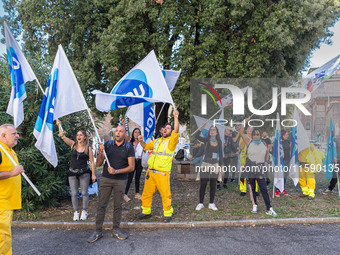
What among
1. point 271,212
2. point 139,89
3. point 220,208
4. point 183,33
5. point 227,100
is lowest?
point 220,208

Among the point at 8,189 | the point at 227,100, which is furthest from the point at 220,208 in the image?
the point at 8,189

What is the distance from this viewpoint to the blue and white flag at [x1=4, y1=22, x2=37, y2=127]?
A: 522 centimetres

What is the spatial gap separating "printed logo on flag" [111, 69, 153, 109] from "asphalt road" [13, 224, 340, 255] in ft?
8.31

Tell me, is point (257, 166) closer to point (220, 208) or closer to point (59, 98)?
point (220, 208)

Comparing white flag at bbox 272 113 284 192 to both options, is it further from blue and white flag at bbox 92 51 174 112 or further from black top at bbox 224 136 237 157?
blue and white flag at bbox 92 51 174 112

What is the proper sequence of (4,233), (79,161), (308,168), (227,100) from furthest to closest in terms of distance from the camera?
(227,100)
(308,168)
(79,161)
(4,233)

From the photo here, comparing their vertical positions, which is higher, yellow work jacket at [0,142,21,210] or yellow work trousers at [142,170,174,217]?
yellow work jacket at [0,142,21,210]

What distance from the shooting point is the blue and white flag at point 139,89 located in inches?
230

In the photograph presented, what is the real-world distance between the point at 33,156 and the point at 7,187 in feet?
10.0

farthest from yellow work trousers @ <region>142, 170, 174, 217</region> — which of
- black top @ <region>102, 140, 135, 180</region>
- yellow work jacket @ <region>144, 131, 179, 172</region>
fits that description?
black top @ <region>102, 140, 135, 180</region>

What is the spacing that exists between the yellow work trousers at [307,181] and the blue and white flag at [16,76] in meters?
7.41

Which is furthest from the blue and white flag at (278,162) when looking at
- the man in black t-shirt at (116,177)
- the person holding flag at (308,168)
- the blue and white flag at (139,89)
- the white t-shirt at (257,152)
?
the man in black t-shirt at (116,177)

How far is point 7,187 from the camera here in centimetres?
380

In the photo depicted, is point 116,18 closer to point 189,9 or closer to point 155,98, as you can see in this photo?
point 189,9
